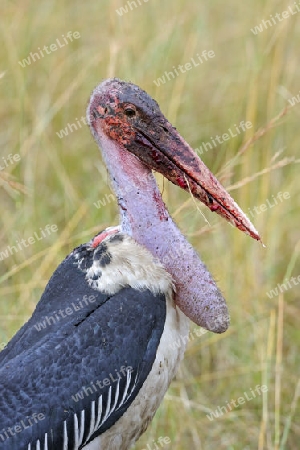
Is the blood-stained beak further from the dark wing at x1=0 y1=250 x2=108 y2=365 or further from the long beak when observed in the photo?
the dark wing at x1=0 y1=250 x2=108 y2=365

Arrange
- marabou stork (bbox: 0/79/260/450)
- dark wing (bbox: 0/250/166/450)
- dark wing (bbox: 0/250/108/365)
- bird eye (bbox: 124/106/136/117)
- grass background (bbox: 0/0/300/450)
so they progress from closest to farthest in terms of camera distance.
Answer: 1. dark wing (bbox: 0/250/166/450)
2. marabou stork (bbox: 0/79/260/450)
3. dark wing (bbox: 0/250/108/365)
4. bird eye (bbox: 124/106/136/117)
5. grass background (bbox: 0/0/300/450)

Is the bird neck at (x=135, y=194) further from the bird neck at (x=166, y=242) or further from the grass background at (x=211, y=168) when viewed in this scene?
the grass background at (x=211, y=168)

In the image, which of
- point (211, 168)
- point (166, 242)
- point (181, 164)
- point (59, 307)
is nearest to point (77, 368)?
point (59, 307)

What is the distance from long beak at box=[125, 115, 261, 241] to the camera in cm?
476

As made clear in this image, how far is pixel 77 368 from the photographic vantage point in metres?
4.40

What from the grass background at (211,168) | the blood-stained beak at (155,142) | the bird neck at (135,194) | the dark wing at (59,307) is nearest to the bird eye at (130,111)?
the blood-stained beak at (155,142)

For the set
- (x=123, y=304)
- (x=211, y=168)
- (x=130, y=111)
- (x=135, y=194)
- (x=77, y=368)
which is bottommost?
(x=77, y=368)

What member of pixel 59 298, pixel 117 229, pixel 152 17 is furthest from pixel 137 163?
pixel 152 17

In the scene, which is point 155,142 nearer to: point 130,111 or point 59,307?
Result: point 130,111

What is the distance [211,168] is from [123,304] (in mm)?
3196

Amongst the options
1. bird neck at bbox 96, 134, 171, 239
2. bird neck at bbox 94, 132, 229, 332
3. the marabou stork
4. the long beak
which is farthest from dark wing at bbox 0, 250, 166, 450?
the long beak

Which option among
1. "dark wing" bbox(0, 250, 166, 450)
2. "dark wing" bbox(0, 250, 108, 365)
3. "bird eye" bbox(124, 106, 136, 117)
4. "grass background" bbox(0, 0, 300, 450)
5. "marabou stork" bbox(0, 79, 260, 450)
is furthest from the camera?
"grass background" bbox(0, 0, 300, 450)

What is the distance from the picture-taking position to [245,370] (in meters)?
6.23

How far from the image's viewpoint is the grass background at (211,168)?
595cm
